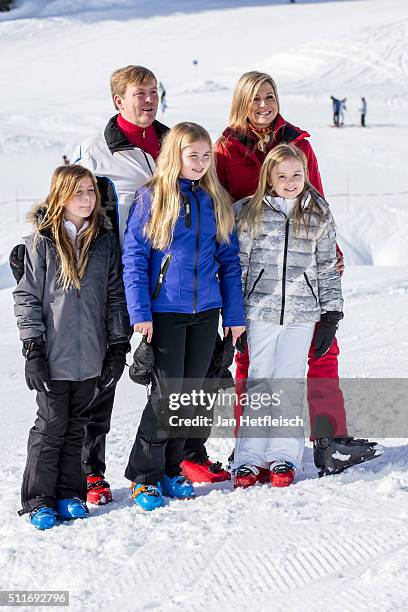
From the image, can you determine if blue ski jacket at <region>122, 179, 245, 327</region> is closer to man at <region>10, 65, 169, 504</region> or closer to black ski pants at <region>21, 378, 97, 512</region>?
man at <region>10, 65, 169, 504</region>

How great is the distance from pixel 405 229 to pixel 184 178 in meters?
9.88

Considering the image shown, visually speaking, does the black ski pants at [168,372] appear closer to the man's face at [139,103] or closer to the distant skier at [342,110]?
the man's face at [139,103]

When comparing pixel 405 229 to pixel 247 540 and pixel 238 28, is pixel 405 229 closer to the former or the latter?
pixel 247 540

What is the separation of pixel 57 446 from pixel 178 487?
584 mm

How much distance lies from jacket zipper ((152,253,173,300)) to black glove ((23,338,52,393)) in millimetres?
531

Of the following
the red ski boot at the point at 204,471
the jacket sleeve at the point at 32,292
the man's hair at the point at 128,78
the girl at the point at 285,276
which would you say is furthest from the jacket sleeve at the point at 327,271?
the jacket sleeve at the point at 32,292

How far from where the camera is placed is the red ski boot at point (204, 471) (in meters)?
4.16

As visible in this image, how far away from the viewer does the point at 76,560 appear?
3.25m

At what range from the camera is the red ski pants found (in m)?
4.14

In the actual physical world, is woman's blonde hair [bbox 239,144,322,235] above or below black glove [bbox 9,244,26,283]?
above

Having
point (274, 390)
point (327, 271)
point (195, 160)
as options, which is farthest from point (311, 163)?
point (274, 390)

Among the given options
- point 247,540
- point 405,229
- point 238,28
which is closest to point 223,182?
point 247,540

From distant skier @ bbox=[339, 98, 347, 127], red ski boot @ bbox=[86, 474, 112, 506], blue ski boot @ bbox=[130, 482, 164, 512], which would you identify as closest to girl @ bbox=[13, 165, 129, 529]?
red ski boot @ bbox=[86, 474, 112, 506]

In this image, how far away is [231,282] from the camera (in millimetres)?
3848
